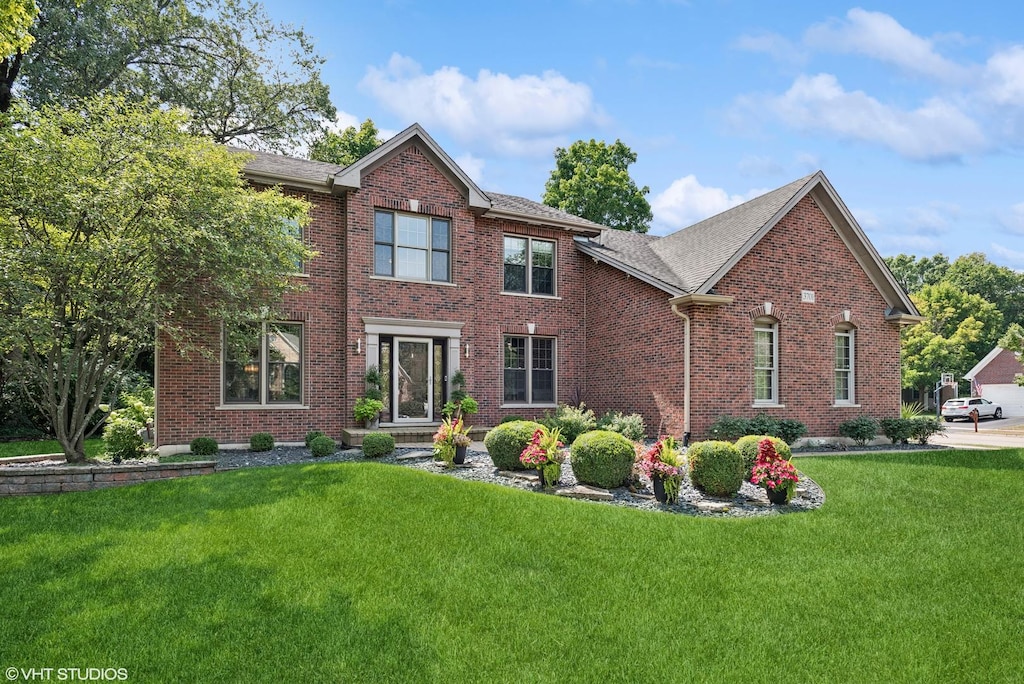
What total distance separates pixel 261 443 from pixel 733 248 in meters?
12.4

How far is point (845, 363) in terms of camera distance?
16.5 meters

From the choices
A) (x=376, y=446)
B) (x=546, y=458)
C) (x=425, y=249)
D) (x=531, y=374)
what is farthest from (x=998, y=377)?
(x=376, y=446)

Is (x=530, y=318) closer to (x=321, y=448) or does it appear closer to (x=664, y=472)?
(x=321, y=448)

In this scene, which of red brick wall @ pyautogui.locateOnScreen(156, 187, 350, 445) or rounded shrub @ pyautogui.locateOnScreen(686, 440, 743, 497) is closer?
rounded shrub @ pyautogui.locateOnScreen(686, 440, 743, 497)

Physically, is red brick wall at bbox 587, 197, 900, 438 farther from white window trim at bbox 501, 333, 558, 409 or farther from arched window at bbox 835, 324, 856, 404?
white window trim at bbox 501, 333, 558, 409

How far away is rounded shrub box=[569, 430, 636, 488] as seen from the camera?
879 cm

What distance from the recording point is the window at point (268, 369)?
13.6 metres

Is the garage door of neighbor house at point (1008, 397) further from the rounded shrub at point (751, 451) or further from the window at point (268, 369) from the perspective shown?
the window at point (268, 369)

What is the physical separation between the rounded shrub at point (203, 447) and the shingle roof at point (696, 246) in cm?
1106

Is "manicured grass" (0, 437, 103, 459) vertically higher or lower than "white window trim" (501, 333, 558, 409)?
lower

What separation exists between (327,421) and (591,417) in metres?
6.66

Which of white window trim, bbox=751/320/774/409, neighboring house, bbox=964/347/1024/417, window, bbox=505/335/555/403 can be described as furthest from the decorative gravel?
neighboring house, bbox=964/347/1024/417

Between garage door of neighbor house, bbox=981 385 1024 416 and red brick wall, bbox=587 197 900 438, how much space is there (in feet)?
115

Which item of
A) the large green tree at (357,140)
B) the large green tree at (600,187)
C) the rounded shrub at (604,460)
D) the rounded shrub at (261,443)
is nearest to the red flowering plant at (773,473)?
the rounded shrub at (604,460)
